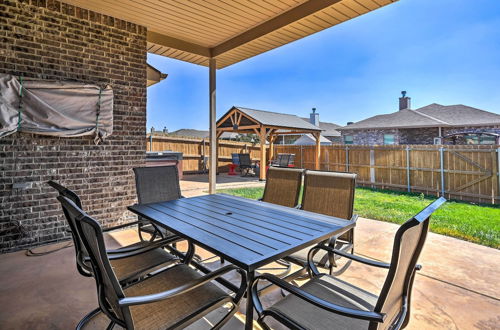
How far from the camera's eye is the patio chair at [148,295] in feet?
3.81

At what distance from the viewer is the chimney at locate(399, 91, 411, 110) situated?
752 inches

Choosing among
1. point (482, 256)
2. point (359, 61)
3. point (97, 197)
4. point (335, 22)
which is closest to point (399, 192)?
point (482, 256)

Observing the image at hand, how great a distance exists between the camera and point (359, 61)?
24812 millimetres

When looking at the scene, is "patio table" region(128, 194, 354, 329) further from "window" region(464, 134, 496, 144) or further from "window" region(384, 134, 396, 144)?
"window" region(464, 134, 496, 144)

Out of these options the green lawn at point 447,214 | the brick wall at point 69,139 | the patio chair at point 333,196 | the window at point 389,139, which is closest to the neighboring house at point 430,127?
the window at point 389,139

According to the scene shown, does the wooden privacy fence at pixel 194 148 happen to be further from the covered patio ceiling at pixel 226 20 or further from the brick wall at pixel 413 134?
the brick wall at pixel 413 134

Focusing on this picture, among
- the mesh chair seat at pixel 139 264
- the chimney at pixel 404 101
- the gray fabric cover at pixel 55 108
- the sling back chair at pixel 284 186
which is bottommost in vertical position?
the mesh chair seat at pixel 139 264

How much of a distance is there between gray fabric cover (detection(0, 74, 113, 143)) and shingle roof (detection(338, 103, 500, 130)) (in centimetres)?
1620

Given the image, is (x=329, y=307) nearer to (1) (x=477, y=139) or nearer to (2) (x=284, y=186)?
(2) (x=284, y=186)

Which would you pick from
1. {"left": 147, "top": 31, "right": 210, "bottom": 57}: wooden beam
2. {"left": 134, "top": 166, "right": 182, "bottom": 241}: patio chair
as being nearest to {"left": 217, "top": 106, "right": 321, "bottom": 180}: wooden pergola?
{"left": 147, "top": 31, "right": 210, "bottom": 57}: wooden beam

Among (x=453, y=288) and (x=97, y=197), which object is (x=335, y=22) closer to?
(x=453, y=288)

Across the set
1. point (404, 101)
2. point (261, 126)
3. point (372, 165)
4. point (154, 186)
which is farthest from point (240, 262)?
point (404, 101)

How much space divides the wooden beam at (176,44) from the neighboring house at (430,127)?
1350 centimetres

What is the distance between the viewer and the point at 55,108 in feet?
11.8
